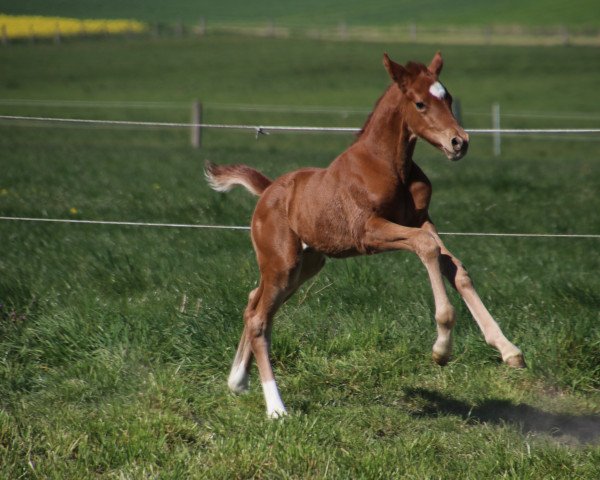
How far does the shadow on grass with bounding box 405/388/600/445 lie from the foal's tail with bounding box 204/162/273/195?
5.11 feet

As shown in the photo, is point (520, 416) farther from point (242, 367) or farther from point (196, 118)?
point (196, 118)

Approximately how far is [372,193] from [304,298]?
7.15 ft

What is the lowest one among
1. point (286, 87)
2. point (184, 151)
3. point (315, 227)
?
point (286, 87)

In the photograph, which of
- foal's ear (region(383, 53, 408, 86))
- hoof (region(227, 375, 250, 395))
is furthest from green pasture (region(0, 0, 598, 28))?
foal's ear (region(383, 53, 408, 86))

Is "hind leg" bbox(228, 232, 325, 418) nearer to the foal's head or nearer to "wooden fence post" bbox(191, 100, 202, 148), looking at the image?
the foal's head

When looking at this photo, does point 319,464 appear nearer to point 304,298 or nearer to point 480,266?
point 304,298

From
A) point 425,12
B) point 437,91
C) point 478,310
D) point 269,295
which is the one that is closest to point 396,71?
point 437,91

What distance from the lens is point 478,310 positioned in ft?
15.1

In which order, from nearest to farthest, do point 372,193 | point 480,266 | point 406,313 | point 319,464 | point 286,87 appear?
point 319,464, point 372,193, point 406,313, point 480,266, point 286,87

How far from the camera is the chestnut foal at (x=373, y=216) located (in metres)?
4.57

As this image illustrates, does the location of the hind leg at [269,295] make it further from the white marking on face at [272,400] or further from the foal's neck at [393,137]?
the foal's neck at [393,137]

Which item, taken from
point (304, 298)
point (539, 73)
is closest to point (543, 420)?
point (304, 298)

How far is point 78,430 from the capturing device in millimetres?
4941

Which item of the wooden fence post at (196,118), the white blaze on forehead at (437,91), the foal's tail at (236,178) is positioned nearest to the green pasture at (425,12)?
the wooden fence post at (196,118)
